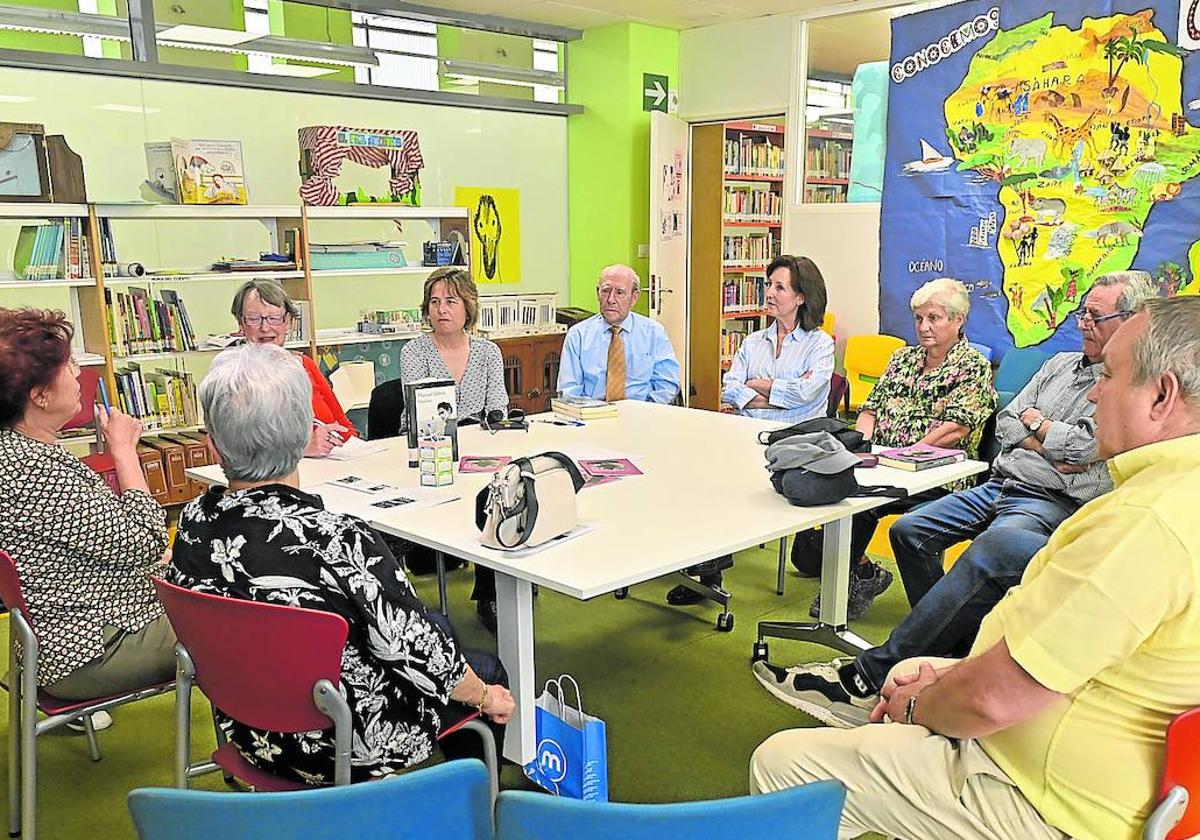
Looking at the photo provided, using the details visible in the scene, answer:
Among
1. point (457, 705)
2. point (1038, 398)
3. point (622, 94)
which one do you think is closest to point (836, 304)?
point (622, 94)

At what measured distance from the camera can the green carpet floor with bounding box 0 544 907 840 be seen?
2592 mm

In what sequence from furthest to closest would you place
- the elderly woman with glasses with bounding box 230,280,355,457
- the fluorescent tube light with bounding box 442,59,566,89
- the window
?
the fluorescent tube light with bounding box 442,59,566,89
the window
the elderly woman with glasses with bounding box 230,280,355,457

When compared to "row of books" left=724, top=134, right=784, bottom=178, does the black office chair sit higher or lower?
lower

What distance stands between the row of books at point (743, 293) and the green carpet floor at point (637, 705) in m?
4.21

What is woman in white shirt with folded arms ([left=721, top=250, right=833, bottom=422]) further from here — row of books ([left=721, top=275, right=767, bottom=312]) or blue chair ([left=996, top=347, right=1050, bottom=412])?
row of books ([left=721, top=275, right=767, bottom=312])

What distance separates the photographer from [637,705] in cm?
304

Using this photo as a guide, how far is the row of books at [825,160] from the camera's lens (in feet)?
22.1

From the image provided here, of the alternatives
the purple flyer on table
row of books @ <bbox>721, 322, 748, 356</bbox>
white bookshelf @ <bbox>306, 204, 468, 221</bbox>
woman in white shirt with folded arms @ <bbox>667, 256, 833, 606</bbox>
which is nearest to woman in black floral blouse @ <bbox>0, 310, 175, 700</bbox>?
the purple flyer on table

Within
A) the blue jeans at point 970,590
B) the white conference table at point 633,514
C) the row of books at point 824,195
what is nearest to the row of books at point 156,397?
the white conference table at point 633,514

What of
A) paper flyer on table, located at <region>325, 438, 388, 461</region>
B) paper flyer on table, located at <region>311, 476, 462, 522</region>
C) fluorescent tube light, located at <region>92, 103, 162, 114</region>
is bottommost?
paper flyer on table, located at <region>311, 476, 462, 522</region>

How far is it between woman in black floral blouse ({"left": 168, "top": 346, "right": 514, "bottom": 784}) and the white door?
5455 mm

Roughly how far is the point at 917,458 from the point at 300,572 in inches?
75.9

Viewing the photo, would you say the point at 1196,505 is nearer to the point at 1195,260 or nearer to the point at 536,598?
the point at 536,598

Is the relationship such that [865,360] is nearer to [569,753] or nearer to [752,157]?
[752,157]
